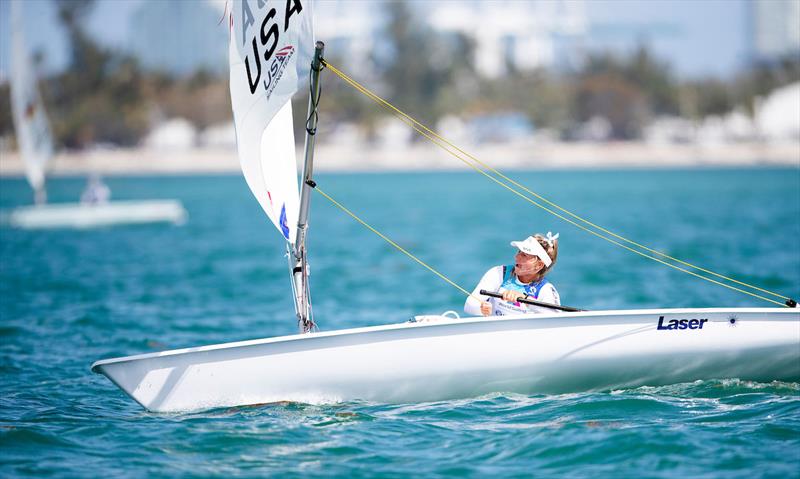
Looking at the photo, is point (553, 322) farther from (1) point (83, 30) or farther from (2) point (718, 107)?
(2) point (718, 107)

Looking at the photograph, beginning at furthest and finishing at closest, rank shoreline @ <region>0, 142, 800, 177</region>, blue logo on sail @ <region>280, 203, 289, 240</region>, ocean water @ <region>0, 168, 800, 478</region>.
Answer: shoreline @ <region>0, 142, 800, 177</region>, blue logo on sail @ <region>280, 203, 289, 240</region>, ocean water @ <region>0, 168, 800, 478</region>

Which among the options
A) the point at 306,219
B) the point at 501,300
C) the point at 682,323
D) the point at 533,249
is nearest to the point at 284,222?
the point at 306,219

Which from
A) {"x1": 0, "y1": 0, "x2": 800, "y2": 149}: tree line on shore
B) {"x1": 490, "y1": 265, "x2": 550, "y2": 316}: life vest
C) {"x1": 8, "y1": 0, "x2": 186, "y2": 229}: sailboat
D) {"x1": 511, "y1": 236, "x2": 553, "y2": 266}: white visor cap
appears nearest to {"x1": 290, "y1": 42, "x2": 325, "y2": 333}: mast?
{"x1": 490, "y1": 265, "x2": 550, "y2": 316}: life vest

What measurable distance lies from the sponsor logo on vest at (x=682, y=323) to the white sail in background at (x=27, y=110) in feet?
71.4

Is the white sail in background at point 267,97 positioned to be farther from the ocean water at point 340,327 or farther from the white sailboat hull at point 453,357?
A: the ocean water at point 340,327

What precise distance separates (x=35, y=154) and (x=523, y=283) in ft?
70.2

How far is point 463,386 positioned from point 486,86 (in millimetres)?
107455

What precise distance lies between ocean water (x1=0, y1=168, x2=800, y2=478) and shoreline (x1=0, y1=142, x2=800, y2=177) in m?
64.6

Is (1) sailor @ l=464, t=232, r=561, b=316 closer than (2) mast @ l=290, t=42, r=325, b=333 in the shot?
No

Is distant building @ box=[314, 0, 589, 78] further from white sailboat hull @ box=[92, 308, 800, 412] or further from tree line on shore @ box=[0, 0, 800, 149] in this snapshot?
white sailboat hull @ box=[92, 308, 800, 412]

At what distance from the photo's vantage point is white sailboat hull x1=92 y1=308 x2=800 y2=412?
7562 millimetres

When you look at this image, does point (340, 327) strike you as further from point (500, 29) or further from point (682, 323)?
point (500, 29)

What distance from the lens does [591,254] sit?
71.6 feet

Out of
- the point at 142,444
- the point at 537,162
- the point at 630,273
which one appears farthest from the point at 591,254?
the point at 537,162
